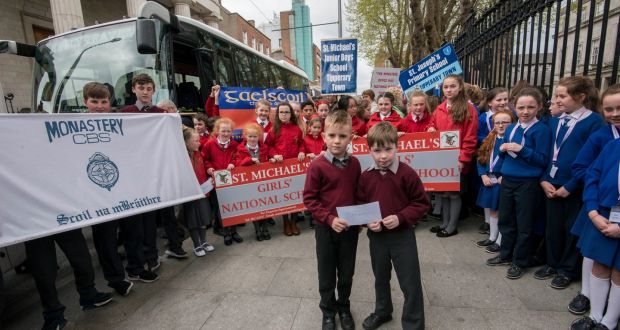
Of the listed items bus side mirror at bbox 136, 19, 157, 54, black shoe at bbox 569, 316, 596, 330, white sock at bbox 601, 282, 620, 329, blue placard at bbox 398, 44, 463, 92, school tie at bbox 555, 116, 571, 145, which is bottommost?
black shoe at bbox 569, 316, 596, 330

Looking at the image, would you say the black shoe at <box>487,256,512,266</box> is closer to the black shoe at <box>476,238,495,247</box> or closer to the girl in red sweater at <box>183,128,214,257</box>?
the black shoe at <box>476,238,495,247</box>

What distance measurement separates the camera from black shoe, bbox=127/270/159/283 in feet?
11.3

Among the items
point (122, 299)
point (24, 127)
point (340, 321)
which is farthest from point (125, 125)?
point (340, 321)

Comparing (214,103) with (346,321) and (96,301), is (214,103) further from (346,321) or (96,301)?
(346,321)

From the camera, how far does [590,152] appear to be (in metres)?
2.50

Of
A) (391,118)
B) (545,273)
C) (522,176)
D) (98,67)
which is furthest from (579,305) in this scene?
(98,67)

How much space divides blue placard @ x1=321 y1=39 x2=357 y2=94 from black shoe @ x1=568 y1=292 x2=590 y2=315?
5488mm

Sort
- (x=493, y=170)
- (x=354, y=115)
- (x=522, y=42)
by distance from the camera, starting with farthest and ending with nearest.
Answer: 1. (x=354, y=115)
2. (x=522, y=42)
3. (x=493, y=170)

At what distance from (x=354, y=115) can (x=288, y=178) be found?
1.99m

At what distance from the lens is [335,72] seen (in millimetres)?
7105

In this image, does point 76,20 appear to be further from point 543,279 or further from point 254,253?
point 543,279

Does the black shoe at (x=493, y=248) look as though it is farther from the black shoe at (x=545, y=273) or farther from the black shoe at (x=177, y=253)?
the black shoe at (x=177, y=253)

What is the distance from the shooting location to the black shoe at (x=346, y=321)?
8.23 ft

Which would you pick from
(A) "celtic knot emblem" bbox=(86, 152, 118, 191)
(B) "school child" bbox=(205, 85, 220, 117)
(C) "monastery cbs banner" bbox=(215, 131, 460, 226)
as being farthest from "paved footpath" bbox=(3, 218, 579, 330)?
(B) "school child" bbox=(205, 85, 220, 117)
